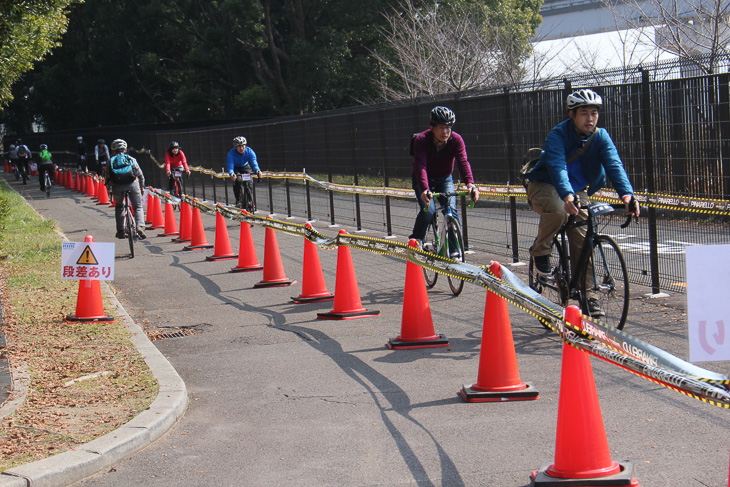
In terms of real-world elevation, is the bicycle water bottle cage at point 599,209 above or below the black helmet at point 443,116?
below

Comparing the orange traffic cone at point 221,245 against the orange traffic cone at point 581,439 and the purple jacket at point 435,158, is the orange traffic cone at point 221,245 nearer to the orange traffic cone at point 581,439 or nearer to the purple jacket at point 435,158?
the purple jacket at point 435,158

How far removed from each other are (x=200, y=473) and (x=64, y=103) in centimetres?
6180

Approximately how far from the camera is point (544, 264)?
27.4 ft

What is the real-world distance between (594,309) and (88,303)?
531 cm

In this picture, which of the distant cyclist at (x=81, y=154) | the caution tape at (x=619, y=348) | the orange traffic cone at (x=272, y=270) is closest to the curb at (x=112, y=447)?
the caution tape at (x=619, y=348)

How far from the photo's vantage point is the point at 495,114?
13.1m

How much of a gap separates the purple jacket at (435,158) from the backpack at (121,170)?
8.45m

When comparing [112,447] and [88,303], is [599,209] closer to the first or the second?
[112,447]

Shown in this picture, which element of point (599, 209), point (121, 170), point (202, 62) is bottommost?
point (599, 209)

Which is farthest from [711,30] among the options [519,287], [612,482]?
[612,482]

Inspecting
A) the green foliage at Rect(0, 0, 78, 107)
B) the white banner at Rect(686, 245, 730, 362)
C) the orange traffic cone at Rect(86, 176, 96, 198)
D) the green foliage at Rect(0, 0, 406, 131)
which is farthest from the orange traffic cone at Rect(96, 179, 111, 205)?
the white banner at Rect(686, 245, 730, 362)

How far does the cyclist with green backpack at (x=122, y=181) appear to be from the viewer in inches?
669

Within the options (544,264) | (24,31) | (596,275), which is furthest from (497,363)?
(24,31)

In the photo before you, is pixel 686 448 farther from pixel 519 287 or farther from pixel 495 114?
pixel 495 114
